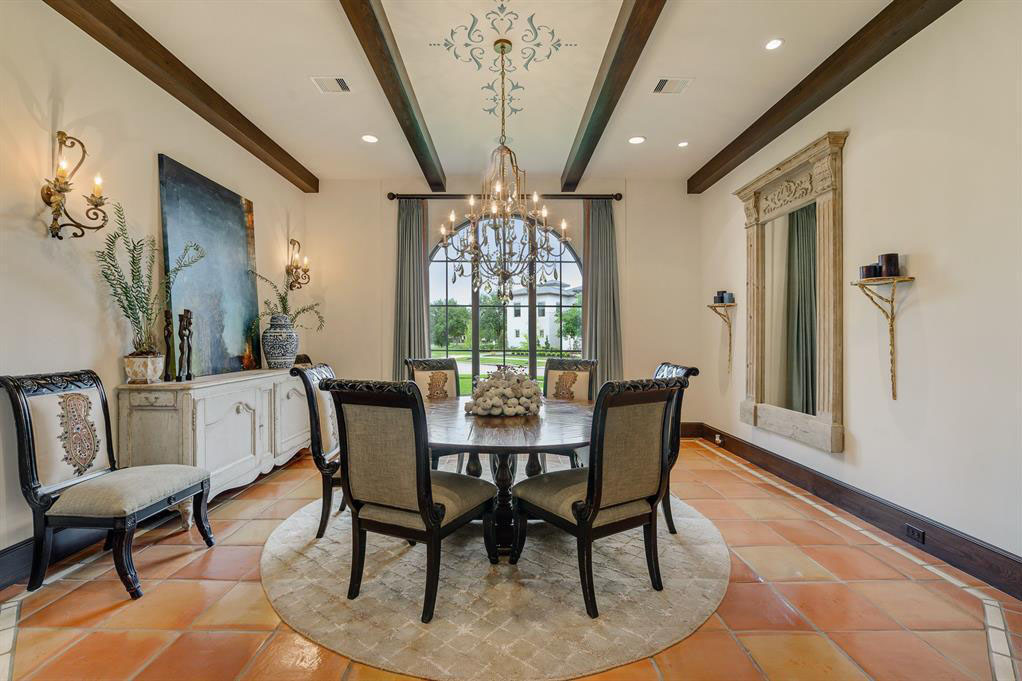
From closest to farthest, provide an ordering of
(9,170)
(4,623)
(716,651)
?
(716,651) → (4,623) → (9,170)

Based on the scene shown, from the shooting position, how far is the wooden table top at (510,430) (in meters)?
2.10

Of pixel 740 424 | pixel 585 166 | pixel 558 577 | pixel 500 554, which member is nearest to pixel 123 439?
pixel 500 554

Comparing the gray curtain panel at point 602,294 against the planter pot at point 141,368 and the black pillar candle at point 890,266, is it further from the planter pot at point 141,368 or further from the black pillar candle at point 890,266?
the planter pot at point 141,368

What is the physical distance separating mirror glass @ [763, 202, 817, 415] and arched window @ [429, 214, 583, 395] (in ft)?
6.86

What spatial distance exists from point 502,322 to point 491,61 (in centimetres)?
309

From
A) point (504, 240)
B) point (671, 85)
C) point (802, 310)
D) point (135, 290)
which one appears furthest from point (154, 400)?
point (802, 310)

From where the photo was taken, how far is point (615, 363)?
5387mm

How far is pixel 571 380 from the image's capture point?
3.84 meters

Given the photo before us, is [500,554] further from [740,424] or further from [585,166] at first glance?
[585,166]

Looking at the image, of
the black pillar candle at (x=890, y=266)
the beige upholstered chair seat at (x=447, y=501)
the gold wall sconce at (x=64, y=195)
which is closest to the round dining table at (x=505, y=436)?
the beige upholstered chair seat at (x=447, y=501)

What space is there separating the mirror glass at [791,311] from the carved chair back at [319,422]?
3.50 m

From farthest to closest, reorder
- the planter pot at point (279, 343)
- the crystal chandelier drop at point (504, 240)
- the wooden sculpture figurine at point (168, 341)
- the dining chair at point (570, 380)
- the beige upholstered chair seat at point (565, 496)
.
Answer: the planter pot at point (279, 343) → the dining chair at point (570, 380) → the wooden sculpture figurine at point (168, 341) → the crystal chandelier drop at point (504, 240) → the beige upholstered chair seat at point (565, 496)

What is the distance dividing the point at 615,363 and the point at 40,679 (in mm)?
4810

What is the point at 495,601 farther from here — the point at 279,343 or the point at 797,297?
the point at 797,297
